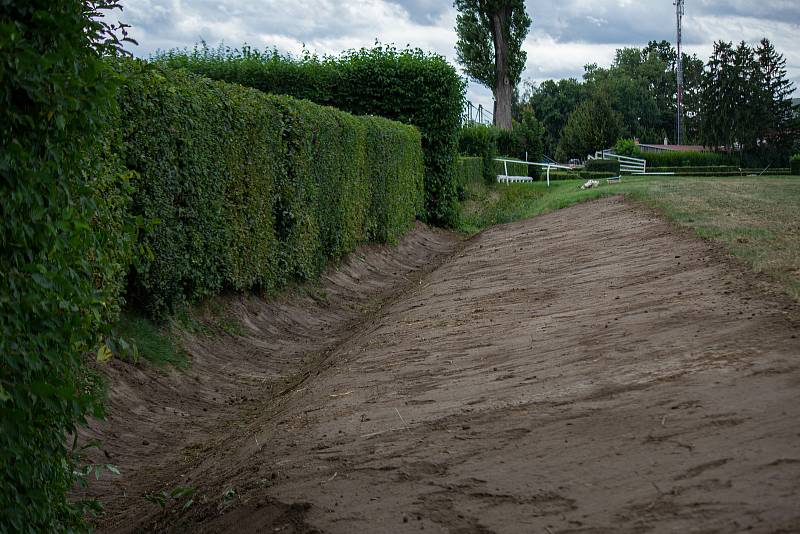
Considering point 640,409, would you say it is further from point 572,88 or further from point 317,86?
point 572,88

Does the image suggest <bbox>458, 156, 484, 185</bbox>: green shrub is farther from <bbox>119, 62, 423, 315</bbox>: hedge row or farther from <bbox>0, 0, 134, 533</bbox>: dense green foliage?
<bbox>0, 0, 134, 533</bbox>: dense green foliage

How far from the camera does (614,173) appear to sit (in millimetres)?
48344

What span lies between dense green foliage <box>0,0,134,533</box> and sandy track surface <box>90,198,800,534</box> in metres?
1.28

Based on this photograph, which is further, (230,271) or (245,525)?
(230,271)

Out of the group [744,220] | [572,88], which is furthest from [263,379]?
[572,88]

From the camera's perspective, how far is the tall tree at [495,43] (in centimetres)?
5494

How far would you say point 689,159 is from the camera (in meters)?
66.6

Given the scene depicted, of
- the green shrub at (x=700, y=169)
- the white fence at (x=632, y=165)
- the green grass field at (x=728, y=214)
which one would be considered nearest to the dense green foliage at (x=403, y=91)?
the green grass field at (x=728, y=214)

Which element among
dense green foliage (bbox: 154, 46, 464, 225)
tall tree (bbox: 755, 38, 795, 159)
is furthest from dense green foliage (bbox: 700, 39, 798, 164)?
dense green foliage (bbox: 154, 46, 464, 225)

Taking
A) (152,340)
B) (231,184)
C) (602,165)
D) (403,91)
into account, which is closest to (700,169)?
(602,165)

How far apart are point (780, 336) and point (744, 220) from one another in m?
9.54

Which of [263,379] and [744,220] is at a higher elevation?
[744,220]

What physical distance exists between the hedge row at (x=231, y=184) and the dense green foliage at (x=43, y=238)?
149cm

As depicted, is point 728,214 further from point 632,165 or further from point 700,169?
point 700,169
